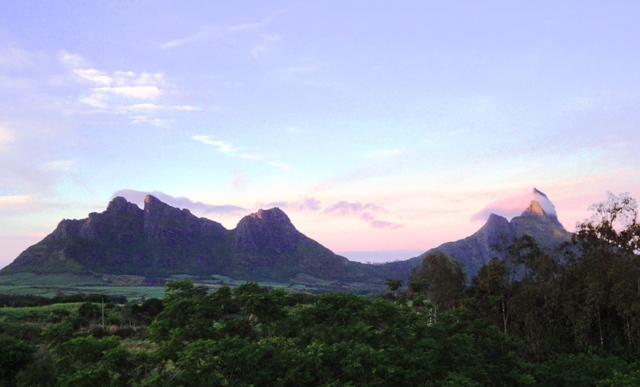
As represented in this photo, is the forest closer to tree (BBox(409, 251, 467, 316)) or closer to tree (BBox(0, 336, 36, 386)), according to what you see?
tree (BBox(0, 336, 36, 386))

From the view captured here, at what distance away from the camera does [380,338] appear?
1917 centimetres

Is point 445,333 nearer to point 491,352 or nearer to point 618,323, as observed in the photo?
point 491,352

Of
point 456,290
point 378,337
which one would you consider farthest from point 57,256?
point 378,337

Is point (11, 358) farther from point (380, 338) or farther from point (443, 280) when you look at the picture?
point (443, 280)

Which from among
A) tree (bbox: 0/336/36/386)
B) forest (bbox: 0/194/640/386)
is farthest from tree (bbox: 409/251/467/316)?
tree (bbox: 0/336/36/386)

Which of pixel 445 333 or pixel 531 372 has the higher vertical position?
pixel 445 333

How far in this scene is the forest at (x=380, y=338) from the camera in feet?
48.1

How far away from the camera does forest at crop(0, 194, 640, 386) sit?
578 inches

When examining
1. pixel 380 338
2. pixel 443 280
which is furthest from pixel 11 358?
pixel 443 280

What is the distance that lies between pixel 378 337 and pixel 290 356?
5.33m

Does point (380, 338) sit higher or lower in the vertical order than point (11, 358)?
higher

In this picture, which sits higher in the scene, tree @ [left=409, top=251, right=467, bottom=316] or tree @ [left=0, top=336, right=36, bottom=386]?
tree @ [left=409, top=251, right=467, bottom=316]

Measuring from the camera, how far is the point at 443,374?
57.7ft

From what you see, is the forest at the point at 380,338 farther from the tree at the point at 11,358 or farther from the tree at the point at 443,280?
the tree at the point at 443,280
